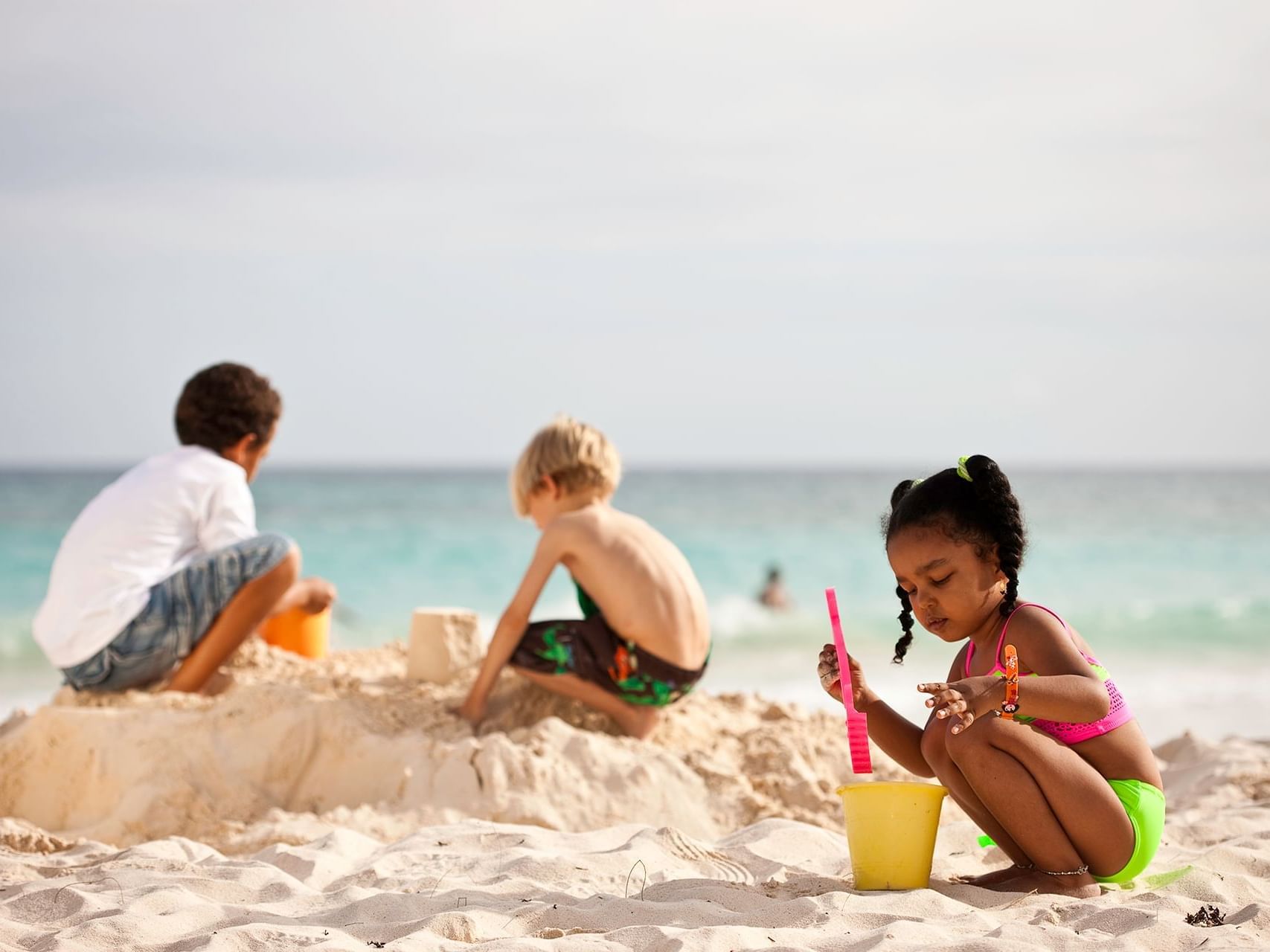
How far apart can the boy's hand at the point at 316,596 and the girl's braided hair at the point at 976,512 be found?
278cm

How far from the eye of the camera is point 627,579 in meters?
3.91

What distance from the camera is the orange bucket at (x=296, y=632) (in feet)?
16.1

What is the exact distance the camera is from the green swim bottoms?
237cm

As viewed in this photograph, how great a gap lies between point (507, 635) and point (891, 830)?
1639 mm

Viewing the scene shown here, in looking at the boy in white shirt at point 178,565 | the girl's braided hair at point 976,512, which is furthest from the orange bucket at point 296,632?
the girl's braided hair at point 976,512

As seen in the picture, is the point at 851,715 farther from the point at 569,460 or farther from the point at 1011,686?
the point at 569,460

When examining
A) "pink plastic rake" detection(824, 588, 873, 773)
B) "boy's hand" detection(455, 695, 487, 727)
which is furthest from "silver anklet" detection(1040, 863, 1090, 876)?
"boy's hand" detection(455, 695, 487, 727)

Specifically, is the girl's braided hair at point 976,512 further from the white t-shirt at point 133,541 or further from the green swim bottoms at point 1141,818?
the white t-shirt at point 133,541

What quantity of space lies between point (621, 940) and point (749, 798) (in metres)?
1.54

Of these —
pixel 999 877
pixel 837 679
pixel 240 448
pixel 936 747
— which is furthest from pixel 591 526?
pixel 999 877

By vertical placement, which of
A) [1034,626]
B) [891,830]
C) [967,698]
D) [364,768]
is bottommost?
[364,768]

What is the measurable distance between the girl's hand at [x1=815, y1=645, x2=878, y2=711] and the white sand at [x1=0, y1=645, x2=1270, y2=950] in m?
0.37

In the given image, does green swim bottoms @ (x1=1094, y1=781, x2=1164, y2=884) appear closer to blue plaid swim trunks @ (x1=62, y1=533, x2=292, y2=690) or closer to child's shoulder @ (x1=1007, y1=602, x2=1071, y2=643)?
child's shoulder @ (x1=1007, y1=602, x2=1071, y2=643)

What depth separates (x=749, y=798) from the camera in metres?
3.63
